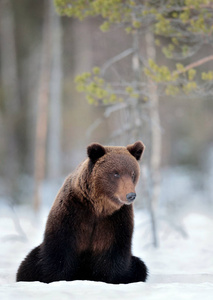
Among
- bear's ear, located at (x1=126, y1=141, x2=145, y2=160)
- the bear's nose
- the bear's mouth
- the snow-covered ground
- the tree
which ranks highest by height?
the tree

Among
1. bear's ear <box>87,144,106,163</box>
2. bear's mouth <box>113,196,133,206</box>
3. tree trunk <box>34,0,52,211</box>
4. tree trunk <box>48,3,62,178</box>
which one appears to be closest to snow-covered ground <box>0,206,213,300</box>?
bear's mouth <box>113,196,133,206</box>

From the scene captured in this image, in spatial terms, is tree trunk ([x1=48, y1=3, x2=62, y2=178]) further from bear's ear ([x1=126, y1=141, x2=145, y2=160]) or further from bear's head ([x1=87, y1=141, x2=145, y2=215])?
bear's head ([x1=87, y1=141, x2=145, y2=215])

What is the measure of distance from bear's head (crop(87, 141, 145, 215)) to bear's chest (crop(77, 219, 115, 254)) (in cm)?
14

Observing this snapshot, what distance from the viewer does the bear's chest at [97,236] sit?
15.9 feet

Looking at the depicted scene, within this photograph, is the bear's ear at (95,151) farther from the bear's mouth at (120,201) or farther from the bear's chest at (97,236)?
the bear's chest at (97,236)

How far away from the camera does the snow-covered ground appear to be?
3684 millimetres

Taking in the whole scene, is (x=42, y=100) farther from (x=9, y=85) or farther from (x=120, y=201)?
(x=120, y=201)

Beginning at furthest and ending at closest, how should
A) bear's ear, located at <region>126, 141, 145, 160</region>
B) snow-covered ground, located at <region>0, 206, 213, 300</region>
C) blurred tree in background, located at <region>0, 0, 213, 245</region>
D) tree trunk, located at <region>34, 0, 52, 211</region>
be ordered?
blurred tree in background, located at <region>0, 0, 213, 245</region>, tree trunk, located at <region>34, 0, 52, 211</region>, bear's ear, located at <region>126, 141, 145, 160</region>, snow-covered ground, located at <region>0, 206, 213, 300</region>

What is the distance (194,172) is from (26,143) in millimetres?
8142

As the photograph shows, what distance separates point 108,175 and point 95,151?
0.94 feet

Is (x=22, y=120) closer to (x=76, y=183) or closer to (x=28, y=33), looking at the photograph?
(x=28, y=33)

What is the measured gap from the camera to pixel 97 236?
16.0 feet

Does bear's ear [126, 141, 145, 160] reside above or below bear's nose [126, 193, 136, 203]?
above

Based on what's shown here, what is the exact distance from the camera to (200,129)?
20.5 meters
